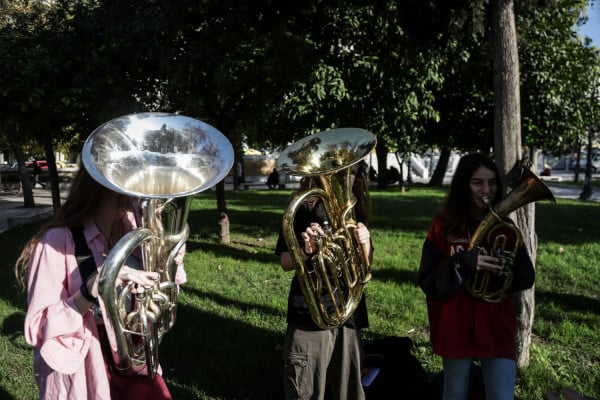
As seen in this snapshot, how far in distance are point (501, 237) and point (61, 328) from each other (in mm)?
1827

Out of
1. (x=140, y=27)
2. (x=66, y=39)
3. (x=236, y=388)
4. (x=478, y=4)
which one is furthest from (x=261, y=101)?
(x=236, y=388)

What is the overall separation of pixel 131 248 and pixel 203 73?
4.17m

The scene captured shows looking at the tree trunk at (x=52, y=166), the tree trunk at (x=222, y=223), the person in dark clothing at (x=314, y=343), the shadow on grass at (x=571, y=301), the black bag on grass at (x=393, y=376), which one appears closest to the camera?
the person in dark clothing at (x=314, y=343)

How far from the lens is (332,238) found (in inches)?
86.9

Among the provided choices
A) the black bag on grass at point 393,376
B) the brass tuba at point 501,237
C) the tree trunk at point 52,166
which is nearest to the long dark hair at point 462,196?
the brass tuba at point 501,237

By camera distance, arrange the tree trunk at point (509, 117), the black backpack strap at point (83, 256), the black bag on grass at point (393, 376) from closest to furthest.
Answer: the black backpack strap at point (83, 256)
the black bag on grass at point (393, 376)
the tree trunk at point (509, 117)

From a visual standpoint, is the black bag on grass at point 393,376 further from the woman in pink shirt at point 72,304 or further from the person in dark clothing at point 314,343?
the woman in pink shirt at point 72,304

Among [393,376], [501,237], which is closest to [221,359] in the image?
[393,376]

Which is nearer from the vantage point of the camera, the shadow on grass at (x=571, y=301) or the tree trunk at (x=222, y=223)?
the shadow on grass at (x=571, y=301)

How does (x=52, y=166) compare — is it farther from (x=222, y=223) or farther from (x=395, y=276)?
(x=395, y=276)

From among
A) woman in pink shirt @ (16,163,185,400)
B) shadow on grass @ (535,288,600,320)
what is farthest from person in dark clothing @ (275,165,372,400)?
shadow on grass @ (535,288,600,320)

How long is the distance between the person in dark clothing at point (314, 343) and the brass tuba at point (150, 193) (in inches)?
21.9

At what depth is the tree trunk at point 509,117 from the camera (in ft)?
9.85

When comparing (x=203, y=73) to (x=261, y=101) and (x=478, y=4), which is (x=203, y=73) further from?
(x=478, y=4)
